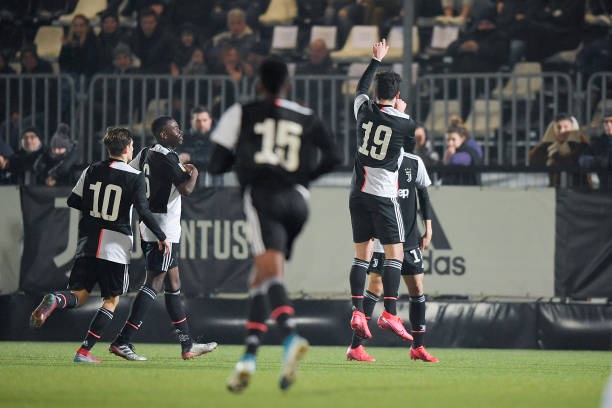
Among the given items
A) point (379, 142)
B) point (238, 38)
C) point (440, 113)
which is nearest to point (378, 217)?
point (379, 142)

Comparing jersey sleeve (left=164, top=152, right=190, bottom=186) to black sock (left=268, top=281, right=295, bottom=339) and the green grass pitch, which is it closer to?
the green grass pitch

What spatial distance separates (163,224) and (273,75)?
349 cm

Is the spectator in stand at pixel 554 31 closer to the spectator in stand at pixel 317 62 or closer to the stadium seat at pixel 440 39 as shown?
the stadium seat at pixel 440 39

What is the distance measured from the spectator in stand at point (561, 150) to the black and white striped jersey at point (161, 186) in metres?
5.19

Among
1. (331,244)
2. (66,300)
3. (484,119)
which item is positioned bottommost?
(331,244)

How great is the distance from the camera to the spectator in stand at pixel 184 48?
19.2m

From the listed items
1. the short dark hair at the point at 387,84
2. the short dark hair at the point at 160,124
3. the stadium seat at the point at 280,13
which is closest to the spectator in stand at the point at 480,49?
the stadium seat at the point at 280,13

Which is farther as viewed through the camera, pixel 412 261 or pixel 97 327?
pixel 412 261

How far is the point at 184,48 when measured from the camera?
1931cm

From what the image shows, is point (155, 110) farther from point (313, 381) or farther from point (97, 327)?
point (313, 381)

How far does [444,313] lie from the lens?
1388cm

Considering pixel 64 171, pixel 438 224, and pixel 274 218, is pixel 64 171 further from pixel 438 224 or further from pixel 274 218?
pixel 274 218

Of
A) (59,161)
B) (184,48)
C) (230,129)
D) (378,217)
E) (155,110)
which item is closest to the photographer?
(230,129)

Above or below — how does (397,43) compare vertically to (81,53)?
above
